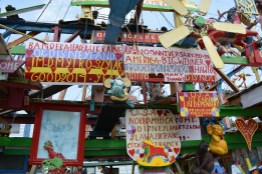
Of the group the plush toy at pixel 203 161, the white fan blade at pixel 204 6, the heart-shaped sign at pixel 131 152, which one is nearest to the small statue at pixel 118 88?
the heart-shaped sign at pixel 131 152

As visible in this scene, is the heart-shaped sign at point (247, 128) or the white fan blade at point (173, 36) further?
the heart-shaped sign at point (247, 128)

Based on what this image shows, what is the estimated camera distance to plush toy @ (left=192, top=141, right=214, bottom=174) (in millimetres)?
6484

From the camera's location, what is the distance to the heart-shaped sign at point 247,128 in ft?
25.0

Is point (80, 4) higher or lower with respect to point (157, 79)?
higher

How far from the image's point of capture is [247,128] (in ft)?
25.5

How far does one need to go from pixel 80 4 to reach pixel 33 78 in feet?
12.5

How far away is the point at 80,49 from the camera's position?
7059 millimetres

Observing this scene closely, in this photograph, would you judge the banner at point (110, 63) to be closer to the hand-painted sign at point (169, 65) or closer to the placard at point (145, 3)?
the hand-painted sign at point (169, 65)

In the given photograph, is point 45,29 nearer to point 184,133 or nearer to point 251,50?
point 184,133

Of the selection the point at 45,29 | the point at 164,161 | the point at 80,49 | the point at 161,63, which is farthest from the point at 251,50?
the point at 45,29

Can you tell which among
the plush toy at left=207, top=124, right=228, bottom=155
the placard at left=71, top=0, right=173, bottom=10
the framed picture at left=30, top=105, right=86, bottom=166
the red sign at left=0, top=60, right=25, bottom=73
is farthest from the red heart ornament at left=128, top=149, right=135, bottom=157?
the placard at left=71, top=0, right=173, bottom=10

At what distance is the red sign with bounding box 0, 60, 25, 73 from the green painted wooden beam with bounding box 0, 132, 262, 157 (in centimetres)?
167

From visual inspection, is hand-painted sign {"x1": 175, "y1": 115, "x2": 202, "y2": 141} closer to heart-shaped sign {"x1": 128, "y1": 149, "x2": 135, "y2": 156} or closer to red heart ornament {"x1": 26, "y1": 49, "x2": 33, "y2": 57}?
heart-shaped sign {"x1": 128, "y1": 149, "x2": 135, "y2": 156}

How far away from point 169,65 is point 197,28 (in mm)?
1228
